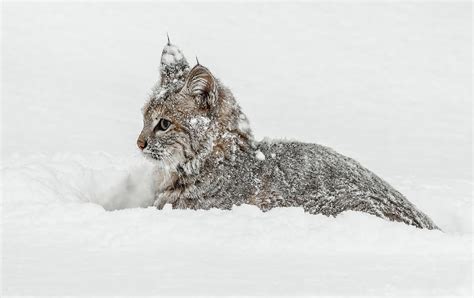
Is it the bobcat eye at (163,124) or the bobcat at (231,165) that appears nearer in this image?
the bobcat at (231,165)

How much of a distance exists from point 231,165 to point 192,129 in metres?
0.48

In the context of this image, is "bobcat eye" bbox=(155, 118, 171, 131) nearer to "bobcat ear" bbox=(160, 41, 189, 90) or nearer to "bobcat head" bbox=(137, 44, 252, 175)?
"bobcat head" bbox=(137, 44, 252, 175)

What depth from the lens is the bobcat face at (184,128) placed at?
25.8 ft

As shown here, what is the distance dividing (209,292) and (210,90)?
285 centimetres

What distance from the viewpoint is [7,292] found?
526 centimetres

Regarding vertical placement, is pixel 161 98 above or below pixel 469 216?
above

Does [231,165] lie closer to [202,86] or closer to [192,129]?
[192,129]

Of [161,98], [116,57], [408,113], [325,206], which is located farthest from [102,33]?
[325,206]

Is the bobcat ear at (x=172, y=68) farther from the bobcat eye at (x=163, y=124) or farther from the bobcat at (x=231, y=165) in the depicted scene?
the bobcat eye at (x=163, y=124)

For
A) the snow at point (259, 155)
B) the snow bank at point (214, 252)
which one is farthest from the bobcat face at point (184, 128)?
the snow bank at point (214, 252)

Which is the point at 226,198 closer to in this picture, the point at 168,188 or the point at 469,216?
the point at 168,188

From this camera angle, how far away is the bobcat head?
7879 mm

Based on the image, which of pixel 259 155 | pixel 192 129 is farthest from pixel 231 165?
pixel 192 129

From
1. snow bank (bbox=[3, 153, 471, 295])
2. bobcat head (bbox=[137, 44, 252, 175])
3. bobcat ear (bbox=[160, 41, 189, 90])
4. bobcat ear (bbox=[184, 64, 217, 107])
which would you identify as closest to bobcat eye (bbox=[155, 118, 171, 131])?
bobcat head (bbox=[137, 44, 252, 175])
